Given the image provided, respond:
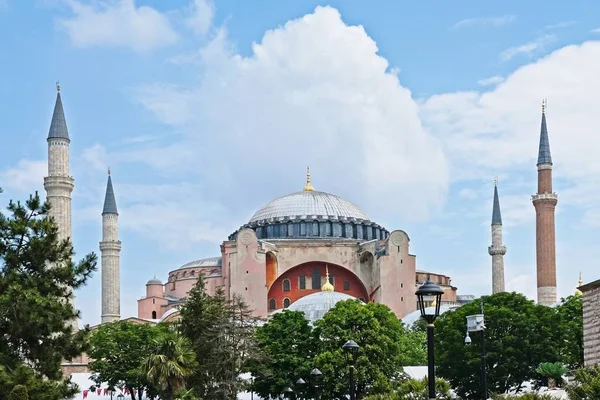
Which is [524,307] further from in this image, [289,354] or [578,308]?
[289,354]

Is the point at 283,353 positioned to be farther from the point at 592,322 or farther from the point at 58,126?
the point at 58,126

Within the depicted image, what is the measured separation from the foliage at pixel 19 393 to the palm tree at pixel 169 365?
7.86 metres

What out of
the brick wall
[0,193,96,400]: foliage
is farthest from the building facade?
[0,193,96,400]: foliage

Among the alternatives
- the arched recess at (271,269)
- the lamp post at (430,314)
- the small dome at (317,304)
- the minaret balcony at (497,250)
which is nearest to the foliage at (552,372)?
the lamp post at (430,314)

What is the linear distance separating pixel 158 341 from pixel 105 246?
39.8m

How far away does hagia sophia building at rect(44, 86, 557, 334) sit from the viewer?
6128 cm

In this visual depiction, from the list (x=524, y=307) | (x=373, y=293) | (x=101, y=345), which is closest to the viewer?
(x=524, y=307)

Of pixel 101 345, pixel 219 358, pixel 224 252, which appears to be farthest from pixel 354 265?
pixel 219 358

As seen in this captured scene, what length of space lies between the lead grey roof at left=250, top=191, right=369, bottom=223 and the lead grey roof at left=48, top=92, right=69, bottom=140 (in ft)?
70.0

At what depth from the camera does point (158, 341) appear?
31.9 m

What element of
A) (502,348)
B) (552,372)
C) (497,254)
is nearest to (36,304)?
(552,372)

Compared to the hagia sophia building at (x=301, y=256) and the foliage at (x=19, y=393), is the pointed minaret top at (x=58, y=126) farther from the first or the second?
the foliage at (x=19, y=393)

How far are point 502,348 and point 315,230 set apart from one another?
3508 centimetres

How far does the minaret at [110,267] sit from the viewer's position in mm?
69062
